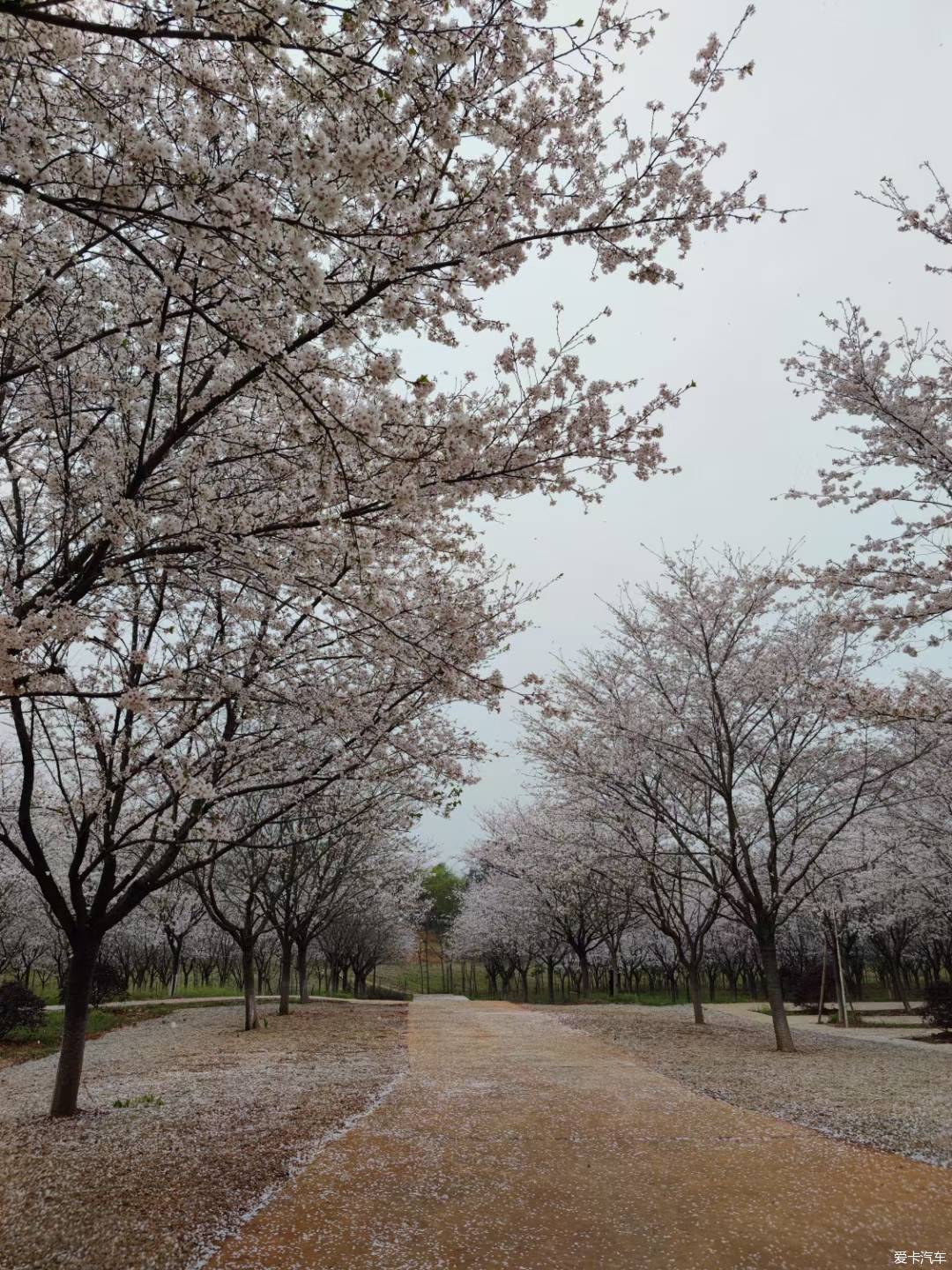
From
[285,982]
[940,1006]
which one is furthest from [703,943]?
[285,982]

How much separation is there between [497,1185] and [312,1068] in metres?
5.88

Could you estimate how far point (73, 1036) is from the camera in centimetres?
717

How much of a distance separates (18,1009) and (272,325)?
16360mm

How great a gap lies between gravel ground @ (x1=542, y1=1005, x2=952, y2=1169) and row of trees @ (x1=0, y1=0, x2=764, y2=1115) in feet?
15.4

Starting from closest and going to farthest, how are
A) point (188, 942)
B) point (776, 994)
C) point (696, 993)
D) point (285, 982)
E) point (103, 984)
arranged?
point (776, 994) < point (696, 993) < point (285, 982) < point (103, 984) < point (188, 942)

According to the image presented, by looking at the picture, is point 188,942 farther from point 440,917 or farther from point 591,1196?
point 591,1196

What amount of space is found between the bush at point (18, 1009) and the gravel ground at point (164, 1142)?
3326 mm

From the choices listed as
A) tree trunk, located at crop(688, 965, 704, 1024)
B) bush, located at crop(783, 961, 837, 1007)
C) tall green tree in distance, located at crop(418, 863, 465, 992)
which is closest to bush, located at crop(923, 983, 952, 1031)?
tree trunk, located at crop(688, 965, 704, 1024)

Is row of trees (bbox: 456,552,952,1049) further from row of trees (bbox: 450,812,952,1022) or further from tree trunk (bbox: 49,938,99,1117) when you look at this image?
tree trunk (bbox: 49,938,99,1117)

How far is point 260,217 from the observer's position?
2.68 metres

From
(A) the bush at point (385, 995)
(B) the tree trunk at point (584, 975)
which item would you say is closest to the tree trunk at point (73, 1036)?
(B) the tree trunk at point (584, 975)

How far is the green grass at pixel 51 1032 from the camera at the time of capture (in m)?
13.1

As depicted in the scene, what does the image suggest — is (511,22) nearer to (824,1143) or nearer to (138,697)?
(138,697)

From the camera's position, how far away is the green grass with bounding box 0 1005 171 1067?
43.0 feet
